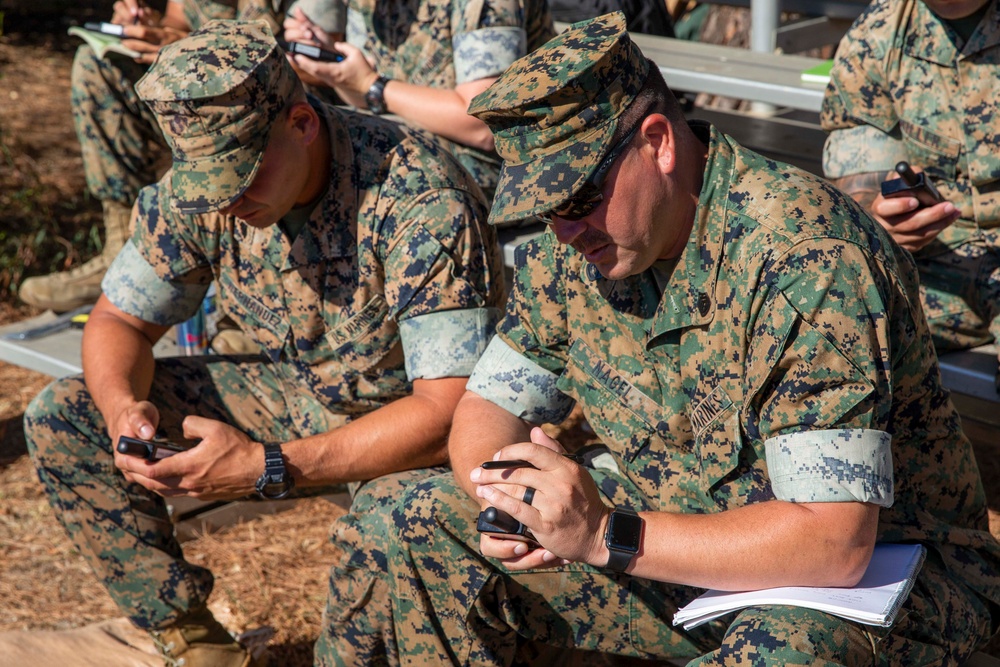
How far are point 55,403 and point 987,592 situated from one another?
2045 mm

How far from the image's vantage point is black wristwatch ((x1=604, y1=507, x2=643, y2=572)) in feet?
6.11

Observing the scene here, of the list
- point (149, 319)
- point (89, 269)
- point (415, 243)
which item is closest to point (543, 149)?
point (415, 243)

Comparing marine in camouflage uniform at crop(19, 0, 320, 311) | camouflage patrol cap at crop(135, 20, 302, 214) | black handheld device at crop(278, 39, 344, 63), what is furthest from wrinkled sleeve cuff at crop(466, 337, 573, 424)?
marine in camouflage uniform at crop(19, 0, 320, 311)

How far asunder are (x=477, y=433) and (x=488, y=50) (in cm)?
158

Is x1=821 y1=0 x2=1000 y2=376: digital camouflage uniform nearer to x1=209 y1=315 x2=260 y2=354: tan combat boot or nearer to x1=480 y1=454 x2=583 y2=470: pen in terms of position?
x1=480 y1=454 x2=583 y2=470: pen

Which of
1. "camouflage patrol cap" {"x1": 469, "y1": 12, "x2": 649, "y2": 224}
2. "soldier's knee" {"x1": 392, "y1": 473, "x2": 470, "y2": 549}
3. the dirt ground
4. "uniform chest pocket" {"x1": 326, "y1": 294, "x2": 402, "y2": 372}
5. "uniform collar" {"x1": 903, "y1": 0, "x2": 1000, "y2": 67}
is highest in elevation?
"camouflage patrol cap" {"x1": 469, "y1": 12, "x2": 649, "y2": 224}

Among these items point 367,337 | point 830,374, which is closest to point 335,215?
point 367,337

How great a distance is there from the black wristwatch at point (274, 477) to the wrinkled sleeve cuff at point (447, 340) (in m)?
0.35

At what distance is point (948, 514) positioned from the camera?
6.93 ft

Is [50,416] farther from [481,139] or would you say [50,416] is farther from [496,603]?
[481,139]

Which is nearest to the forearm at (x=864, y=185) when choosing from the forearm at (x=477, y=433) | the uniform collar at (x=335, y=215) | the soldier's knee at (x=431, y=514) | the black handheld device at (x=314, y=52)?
the forearm at (x=477, y=433)

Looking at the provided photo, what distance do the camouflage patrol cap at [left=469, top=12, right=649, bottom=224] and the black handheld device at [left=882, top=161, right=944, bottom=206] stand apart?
90 cm

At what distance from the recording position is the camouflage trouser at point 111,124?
179 inches

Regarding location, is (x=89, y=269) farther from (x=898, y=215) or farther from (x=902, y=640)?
(x=902, y=640)
